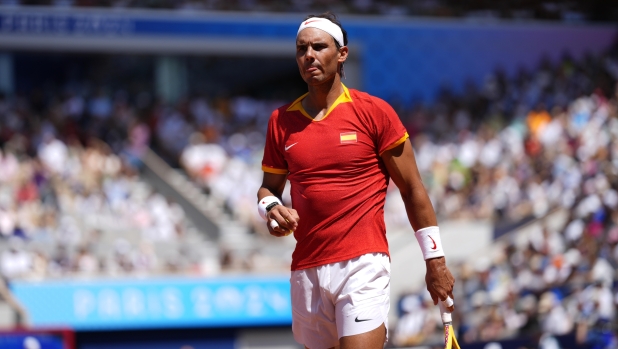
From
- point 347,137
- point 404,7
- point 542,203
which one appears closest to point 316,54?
point 347,137

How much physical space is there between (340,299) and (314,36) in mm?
1255

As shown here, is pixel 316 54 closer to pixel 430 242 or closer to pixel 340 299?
pixel 430 242

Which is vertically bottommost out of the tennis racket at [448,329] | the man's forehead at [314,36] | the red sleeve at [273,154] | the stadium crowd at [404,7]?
the tennis racket at [448,329]

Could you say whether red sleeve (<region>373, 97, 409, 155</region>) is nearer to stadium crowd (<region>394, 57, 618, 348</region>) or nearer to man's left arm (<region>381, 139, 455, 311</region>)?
man's left arm (<region>381, 139, 455, 311</region>)

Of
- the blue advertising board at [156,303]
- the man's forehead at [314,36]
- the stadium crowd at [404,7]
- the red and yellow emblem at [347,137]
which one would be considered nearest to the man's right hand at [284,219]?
the red and yellow emblem at [347,137]

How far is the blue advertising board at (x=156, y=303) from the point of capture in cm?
1478

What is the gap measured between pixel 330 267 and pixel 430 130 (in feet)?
53.5

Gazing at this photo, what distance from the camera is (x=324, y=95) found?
478 centimetres

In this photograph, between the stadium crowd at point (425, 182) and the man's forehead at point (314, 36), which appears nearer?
the man's forehead at point (314, 36)

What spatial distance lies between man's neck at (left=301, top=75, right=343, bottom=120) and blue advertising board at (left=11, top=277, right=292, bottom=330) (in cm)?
1084

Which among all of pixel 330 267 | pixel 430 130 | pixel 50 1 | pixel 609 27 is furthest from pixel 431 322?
pixel 609 27

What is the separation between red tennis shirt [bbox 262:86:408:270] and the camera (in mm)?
4656

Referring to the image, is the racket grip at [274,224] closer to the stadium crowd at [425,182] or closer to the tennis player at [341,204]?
the tennis player at [341,204]

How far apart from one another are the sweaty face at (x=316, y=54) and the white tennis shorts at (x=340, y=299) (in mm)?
893
